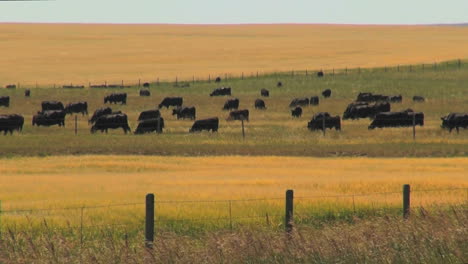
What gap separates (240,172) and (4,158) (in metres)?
10.8

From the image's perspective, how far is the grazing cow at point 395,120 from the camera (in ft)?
173

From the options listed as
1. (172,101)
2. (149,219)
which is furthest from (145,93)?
(149,219)

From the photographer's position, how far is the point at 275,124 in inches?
2189

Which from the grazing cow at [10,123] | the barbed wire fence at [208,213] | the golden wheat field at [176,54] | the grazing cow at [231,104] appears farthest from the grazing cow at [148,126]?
the golden wheat field at [176,54]

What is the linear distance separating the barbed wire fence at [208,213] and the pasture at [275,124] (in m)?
18.3

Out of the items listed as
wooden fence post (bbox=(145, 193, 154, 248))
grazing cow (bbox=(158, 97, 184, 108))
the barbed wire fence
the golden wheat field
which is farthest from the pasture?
wooden fence post (bbox=(145, 193, 154, 248))

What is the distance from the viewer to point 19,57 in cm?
13038

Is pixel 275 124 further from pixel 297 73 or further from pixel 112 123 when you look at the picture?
pixel 297 73

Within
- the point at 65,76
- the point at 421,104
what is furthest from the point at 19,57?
the point at 421,104

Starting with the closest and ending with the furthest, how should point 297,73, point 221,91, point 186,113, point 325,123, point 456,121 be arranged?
point 456,121
point 325,123
point 186,113
point 221,91
point 297,73

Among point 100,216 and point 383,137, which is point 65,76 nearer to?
point 383,137

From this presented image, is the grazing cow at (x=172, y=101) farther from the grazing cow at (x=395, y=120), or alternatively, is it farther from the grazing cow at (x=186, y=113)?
the grazing cow at (x=395, y=120)

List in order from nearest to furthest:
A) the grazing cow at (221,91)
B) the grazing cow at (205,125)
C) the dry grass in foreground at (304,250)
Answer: the dry grass in foreground at (304,250), the grazing cow at (205,125), the grazing cow at (221,91)

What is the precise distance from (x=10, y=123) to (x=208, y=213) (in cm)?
3324
